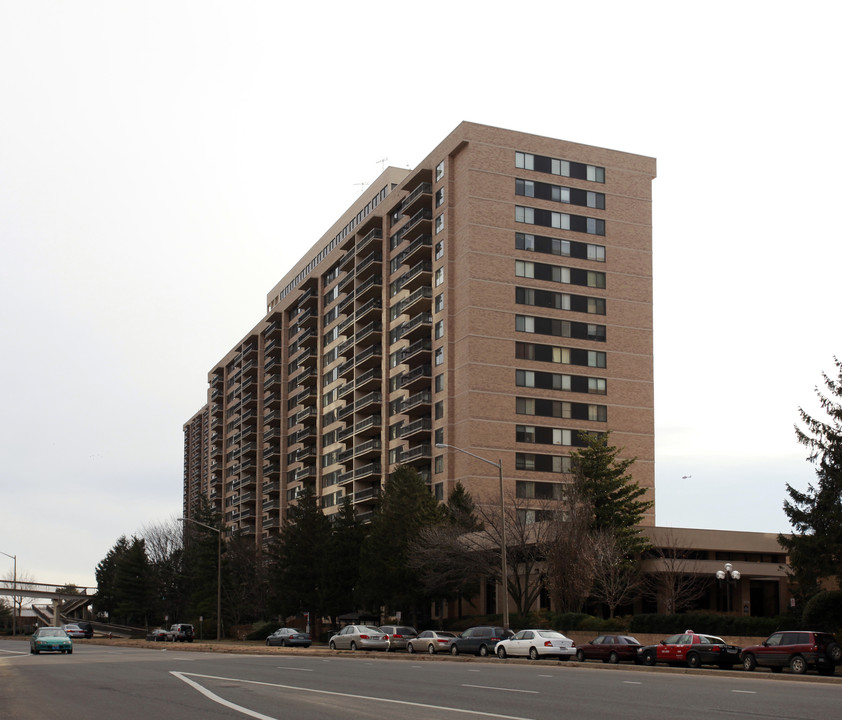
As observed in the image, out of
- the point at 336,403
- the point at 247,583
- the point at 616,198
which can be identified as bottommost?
the point at 247,583

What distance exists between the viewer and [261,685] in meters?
25.3

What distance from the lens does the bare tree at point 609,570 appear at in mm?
56906

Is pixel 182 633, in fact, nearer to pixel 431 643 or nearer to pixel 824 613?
pixel 431 643

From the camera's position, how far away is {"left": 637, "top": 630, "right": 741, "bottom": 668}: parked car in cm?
3794

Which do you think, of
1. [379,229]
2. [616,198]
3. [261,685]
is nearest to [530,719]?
[261,685]

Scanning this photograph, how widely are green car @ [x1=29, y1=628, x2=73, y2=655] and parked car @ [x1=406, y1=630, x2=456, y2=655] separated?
1773 centimetres

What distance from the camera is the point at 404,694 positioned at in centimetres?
2225

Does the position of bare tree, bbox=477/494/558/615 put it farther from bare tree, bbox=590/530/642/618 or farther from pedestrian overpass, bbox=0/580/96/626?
pedestrian overpass, bbox=0/580/96/626

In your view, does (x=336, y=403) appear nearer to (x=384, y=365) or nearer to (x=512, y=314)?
(x=384, y=365)

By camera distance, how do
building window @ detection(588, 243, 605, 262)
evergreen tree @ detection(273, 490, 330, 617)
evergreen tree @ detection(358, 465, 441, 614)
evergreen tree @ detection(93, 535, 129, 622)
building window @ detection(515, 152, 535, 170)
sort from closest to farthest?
evergreen tree @ detection(358, 465, 441, 614) → evergreen tree @ detection(273, 490, 330, 617) → building window @ detection(515, 152, 535, 170) → building window @ detection(588, 243, 605, 262) → evergreen tree @ detection(93, 535, 129, 622)

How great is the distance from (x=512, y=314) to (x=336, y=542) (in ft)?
76.8

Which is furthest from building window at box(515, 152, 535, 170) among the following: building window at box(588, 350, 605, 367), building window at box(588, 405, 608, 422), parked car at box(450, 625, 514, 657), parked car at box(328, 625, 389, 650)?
parked car at box(450, 625, 514, 657)

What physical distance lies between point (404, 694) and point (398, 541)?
45.9 meters

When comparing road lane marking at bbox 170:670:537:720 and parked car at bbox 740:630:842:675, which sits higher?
road lane marking at bbox 170:670:537:720
